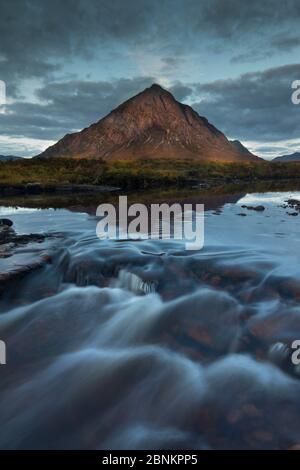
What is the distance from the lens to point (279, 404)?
4.49 m

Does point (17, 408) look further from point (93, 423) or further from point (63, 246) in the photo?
point (63, 246)

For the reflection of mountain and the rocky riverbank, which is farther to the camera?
the reflection of mountain

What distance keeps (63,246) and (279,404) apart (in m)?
8.78

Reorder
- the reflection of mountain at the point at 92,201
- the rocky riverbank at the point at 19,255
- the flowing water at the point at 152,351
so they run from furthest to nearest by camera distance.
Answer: the reflection of mountain at the point at 92,201 < the rocky riverbank at the point at 19,255 < the flowing water at the point at 152,351

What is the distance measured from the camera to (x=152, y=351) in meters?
5.93

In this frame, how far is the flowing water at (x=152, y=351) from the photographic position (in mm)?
4227

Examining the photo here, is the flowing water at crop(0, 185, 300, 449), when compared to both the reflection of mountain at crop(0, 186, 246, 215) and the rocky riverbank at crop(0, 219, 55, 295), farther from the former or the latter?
the reflection of mountain at crop(0, 186, 246, 215)

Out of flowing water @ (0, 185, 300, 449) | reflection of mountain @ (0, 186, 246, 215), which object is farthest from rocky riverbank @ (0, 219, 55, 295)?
reflection of mountain @ (0, 186, 246, 215)

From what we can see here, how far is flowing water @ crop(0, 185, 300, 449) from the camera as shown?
423 cm

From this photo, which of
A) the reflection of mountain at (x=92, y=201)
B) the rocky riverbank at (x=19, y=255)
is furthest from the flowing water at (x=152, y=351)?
the reflection of mountain at (x=92, y=201)

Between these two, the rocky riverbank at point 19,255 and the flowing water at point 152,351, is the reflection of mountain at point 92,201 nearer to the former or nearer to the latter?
the rocky riverbank at point 19,255

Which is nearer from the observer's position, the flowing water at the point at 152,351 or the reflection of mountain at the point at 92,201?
the flowing water at the point at 152,351

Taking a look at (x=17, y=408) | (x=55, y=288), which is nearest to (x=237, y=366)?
(x=17, y=408)

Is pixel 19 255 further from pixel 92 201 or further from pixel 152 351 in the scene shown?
pixel 92 201
